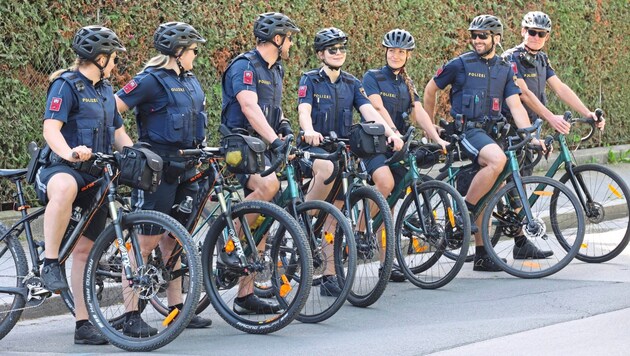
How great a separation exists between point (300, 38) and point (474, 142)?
12.6 ft

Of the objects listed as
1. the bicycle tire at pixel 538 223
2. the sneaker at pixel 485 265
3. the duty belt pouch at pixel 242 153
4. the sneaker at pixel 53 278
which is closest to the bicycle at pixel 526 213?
the bicycle tire at pixel 538 223

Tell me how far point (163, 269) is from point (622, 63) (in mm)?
12522

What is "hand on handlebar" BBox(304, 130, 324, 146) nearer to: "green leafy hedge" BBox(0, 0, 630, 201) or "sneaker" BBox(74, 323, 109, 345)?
"sneaker" BBox(74, 323, 109, 345)

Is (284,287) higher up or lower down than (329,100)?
lower down

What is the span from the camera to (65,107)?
24.4ft

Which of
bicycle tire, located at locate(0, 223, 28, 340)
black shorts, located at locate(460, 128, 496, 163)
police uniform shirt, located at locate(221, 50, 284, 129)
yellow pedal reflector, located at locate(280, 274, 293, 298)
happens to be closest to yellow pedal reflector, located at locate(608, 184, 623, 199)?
black shorts, located at locate(460, 128, 496, 163)

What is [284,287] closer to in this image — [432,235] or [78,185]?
[78,185]

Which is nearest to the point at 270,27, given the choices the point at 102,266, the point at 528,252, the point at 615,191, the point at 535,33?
the point at 102,266

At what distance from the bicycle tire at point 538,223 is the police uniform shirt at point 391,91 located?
943 millimetres

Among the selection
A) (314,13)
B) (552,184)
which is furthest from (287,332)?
(314,13)

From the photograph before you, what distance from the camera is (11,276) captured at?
25.1 feet

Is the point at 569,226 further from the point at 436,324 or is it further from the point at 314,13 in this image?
the point at 314,13

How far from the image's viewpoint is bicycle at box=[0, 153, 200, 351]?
720cm

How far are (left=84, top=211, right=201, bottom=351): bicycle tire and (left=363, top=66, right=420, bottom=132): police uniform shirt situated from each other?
2.89 metres
